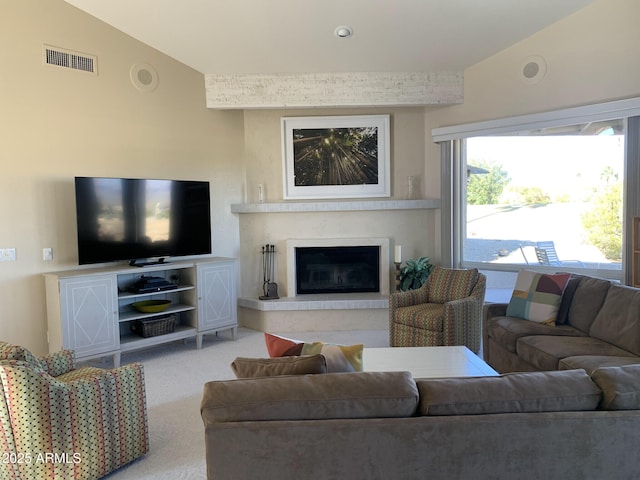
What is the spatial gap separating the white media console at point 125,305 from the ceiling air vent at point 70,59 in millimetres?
1904

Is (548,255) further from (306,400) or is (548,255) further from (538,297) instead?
(306,400)

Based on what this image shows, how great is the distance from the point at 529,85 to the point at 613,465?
13.8 ft

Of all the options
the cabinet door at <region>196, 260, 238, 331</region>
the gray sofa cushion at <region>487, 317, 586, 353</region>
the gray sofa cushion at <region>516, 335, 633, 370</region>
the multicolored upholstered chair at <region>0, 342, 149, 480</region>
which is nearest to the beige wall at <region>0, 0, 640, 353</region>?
the cabinet door at <region>196, 260, 238, 331</region>

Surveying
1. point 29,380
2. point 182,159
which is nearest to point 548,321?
point 29,380

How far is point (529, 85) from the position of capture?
4887 millimetres

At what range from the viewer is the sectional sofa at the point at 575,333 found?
3.08m

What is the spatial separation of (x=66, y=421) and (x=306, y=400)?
1.55 m

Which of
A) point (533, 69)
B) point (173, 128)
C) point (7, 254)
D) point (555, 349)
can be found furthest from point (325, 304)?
point (533, 69)

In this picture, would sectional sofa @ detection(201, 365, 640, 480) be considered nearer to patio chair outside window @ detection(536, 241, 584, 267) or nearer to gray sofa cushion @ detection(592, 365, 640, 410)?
gray sofa cushion @ detection(592, 365, 640, 410)

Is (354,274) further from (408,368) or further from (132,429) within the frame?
(132,429)

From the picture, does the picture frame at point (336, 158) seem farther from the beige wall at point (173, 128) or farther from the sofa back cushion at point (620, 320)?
the sofa back cushion at point (620, 320)

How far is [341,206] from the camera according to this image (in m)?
5.76

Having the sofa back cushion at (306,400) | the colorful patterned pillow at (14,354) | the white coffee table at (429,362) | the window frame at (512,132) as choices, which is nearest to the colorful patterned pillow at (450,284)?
the window frame at (512,132)

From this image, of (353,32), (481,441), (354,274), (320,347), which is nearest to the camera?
(481,441)
